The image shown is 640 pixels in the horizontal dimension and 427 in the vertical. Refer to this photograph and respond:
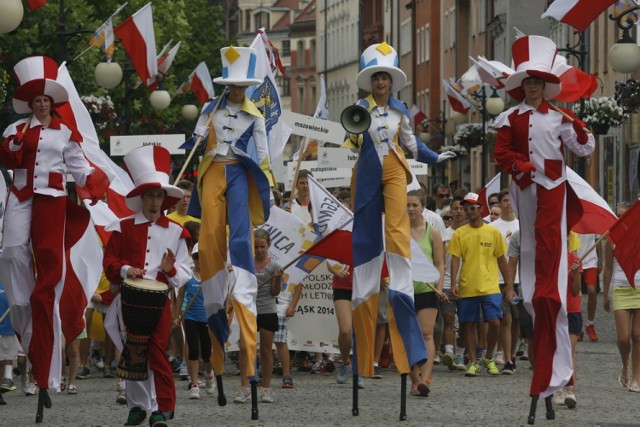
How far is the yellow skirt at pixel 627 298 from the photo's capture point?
17062 mm

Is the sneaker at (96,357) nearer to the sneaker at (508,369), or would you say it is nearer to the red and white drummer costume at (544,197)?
the sneaker at (508,369)

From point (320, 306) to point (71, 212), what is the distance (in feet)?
19.5

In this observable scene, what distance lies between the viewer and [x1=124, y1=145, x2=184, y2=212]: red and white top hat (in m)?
13.3

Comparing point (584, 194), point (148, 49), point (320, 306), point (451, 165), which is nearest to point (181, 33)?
point (451, 165)

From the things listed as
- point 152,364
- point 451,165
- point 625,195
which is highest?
point 451,165

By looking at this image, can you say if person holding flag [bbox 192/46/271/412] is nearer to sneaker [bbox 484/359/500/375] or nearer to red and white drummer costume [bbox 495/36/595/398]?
red and white drummer costume [bbox 495/36/595/398]

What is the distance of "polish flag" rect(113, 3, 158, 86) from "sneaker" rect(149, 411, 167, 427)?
18.9 m

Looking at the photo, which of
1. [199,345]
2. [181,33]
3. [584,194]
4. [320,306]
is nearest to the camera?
[584,194]

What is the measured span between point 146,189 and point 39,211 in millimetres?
1241

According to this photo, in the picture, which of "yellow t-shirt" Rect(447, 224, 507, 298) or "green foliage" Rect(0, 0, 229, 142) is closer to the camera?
"yellow t-shirt" Rect(447, 224, 507, 298)

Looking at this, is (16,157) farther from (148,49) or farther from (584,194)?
(148,49)

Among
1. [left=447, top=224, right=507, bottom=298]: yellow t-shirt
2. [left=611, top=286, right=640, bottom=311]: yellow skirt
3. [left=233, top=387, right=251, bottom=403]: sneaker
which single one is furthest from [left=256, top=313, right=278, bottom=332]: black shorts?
[left=447, top=224, right=507, bottom=298]: yellow t-shirt

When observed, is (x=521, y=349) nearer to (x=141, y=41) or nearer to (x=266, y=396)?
(x=266, y=396)

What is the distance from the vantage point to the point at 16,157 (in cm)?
1406
